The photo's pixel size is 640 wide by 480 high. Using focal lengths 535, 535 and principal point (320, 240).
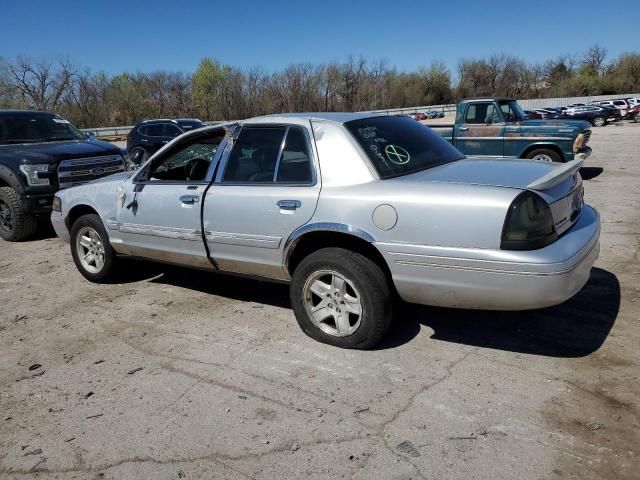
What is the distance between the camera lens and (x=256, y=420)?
3.06 metres

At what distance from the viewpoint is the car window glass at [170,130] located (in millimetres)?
16688

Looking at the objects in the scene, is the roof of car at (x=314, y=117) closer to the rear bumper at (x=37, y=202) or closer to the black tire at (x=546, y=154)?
the rear bumper at (x=37, y=202)

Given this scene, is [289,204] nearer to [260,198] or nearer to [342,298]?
[260,198]

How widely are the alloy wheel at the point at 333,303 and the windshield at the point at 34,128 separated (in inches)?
267

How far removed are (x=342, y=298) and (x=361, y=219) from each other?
60 cm

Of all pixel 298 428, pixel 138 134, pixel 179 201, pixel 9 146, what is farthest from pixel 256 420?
pixel 138 134

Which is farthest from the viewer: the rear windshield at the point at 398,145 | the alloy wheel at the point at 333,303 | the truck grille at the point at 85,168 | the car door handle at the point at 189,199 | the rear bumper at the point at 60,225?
the truck grille at the point at 85,168

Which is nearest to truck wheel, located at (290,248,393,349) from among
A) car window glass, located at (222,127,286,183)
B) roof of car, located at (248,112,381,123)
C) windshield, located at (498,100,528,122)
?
car window glass, located at (222,127,286,183)

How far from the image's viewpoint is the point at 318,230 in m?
3.76

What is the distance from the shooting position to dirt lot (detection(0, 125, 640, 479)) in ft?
8.78

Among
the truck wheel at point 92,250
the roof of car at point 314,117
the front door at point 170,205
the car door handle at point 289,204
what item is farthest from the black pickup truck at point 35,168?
the car door handle at point 289,204

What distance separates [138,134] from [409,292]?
615 inches

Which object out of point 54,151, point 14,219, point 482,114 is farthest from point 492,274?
point 482,114

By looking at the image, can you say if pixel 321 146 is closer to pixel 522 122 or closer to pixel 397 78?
pixel 522 122
